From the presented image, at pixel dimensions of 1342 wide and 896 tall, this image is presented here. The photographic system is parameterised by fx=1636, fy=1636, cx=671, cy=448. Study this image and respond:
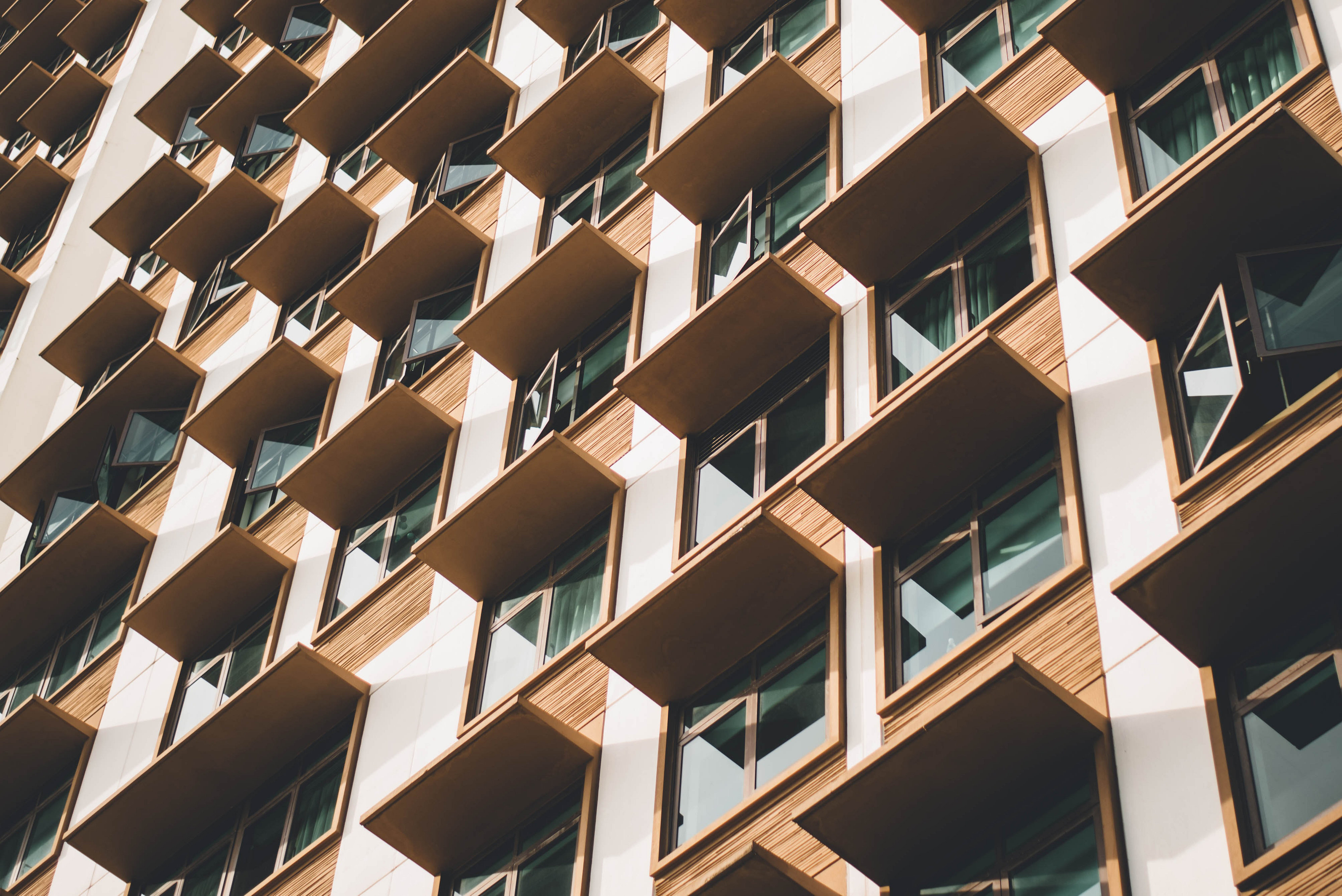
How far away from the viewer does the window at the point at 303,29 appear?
120 ft

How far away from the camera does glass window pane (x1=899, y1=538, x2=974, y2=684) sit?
43.5 ft

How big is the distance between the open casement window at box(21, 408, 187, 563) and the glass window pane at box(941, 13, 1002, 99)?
15.8 meters

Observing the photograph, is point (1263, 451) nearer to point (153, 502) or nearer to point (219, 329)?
point (153, 502)

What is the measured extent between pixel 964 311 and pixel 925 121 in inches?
79.1

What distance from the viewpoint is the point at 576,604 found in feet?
58.0

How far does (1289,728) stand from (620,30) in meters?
18.2

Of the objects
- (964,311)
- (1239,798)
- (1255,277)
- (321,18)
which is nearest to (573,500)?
(964,311)

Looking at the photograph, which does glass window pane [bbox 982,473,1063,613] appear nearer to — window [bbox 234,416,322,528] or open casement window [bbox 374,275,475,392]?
open casement window [bbox 374,275,475,392]

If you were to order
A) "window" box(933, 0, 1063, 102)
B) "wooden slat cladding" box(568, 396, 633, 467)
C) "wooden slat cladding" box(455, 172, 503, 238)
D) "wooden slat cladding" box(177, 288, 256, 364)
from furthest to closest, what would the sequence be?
"wooden slat cladding" box(177, 288, 256, 364), "wooden slat cladding" box(455, 172, 503, 238), "wooden slat cladding" box(568, 396, 633, 467), "window" box(933, 0, 1063, 102)

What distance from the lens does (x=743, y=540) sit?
48.1 feet

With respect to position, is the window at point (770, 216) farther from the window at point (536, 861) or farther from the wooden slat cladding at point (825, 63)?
the window at point (536, 861)

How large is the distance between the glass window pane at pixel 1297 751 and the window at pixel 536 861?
6.80m

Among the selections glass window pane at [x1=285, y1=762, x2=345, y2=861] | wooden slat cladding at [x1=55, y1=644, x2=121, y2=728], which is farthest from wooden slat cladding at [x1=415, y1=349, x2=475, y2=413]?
wooden slat cladding at [x1=55, y1=644, x2=121, y2=728]

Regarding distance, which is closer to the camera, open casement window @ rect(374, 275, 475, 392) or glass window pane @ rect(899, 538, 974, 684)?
glass window pane @ rect(899, 538, 974, 684)
